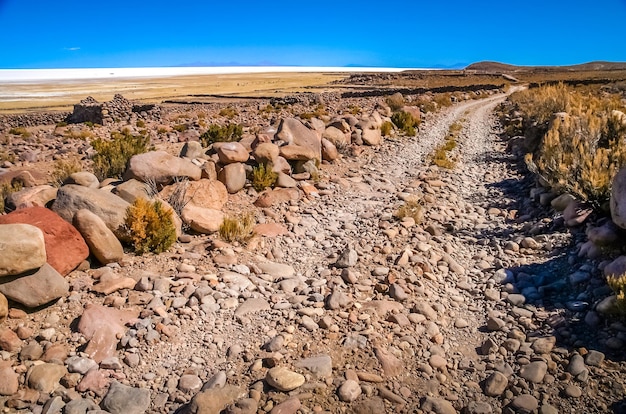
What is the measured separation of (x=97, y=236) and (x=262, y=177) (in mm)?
3589

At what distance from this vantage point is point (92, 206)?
17.5ft

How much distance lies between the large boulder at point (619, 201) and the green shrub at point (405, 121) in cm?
1070

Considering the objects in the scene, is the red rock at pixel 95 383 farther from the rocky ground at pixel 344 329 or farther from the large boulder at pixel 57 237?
the large boulder at pixel 57 237

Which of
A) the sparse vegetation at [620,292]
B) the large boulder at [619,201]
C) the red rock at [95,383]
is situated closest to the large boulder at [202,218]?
the red rock at [95,383]

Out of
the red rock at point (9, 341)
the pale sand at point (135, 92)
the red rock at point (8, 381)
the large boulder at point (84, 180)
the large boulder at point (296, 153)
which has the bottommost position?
the red rock at point (8, 381)

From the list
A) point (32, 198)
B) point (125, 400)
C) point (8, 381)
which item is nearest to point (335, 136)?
point (32, 198)

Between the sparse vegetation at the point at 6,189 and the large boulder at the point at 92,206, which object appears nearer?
the large boulder at the point at 92,206

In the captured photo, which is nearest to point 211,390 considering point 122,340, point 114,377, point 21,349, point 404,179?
point 114,377

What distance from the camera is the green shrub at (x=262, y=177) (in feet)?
26.5

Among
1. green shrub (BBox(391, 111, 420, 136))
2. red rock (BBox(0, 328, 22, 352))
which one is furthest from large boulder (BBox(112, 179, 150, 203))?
green shrub (BBox(391, 111, 420, 136))

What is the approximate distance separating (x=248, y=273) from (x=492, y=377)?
2870 millimetres

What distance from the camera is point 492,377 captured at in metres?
3.43

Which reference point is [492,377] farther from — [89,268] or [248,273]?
[89,268]

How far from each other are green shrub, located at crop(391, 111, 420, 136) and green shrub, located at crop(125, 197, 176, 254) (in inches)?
448
